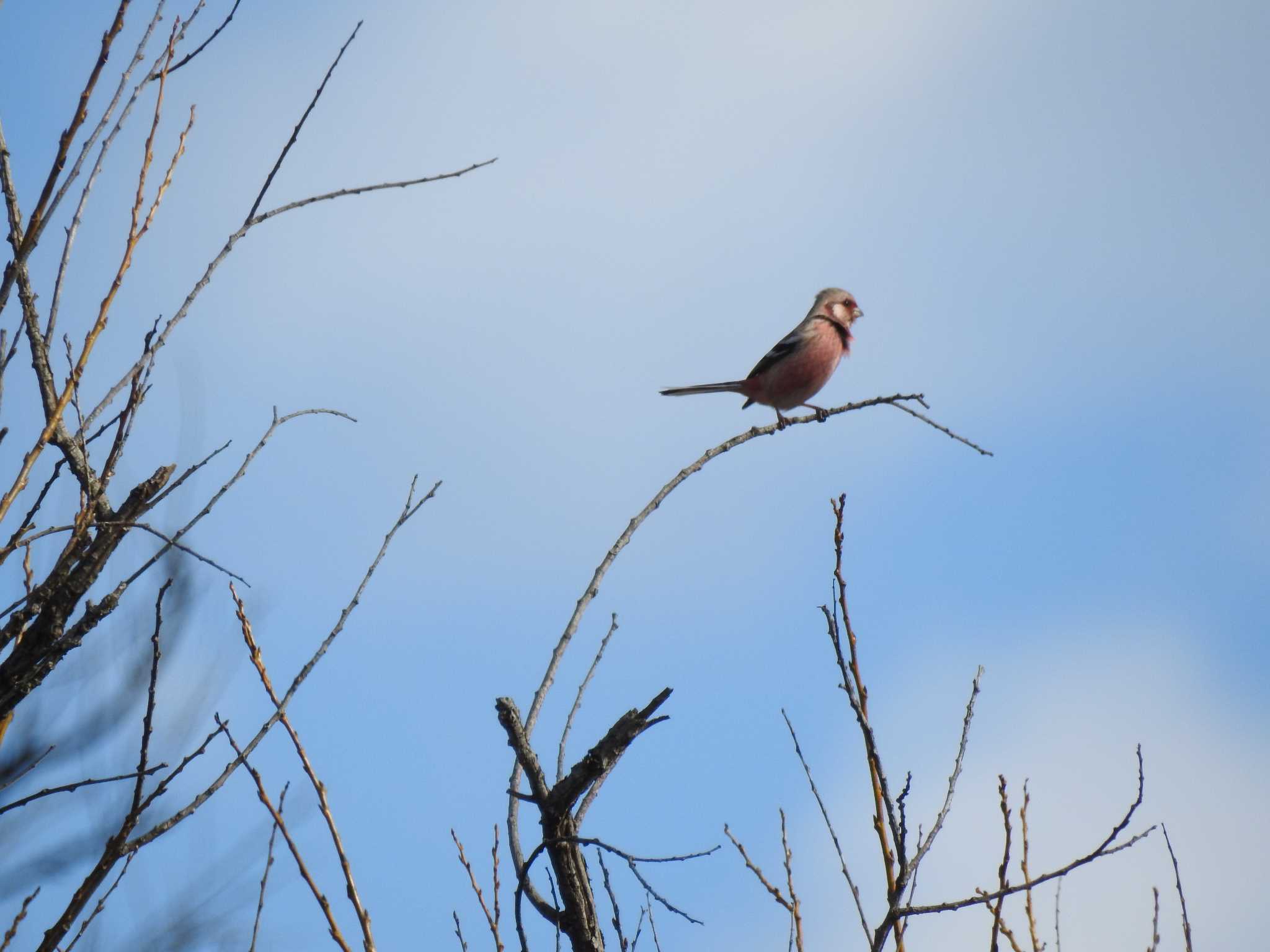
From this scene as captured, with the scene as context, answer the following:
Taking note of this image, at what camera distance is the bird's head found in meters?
10.4

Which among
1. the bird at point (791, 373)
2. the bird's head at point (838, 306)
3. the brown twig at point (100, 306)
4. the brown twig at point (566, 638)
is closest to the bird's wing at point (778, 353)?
the bird at point (791, 373)

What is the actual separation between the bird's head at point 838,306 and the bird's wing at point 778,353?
0.84 m

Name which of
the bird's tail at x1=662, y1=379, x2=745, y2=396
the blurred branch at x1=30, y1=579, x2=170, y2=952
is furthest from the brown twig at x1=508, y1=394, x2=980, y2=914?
the bird's tail at x1=662, y1=379, x2=745, y2=396

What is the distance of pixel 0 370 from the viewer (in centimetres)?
258

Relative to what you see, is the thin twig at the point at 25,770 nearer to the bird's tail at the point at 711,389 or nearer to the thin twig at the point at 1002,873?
the thin twig at the point at 1002,873

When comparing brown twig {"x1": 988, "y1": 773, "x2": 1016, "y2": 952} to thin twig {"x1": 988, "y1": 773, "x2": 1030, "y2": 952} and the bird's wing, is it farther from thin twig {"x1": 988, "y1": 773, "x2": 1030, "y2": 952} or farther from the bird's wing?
the bird's wing

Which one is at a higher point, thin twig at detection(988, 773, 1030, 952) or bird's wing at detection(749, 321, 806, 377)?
bird's wing at detection(749, 321, 806, 377)

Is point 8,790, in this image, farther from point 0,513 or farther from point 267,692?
point 0,513

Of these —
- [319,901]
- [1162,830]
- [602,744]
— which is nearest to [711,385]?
[1162,830]

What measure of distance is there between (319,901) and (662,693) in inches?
34.2

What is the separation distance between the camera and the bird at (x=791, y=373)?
9.34 m

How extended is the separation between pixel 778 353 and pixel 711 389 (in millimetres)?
659

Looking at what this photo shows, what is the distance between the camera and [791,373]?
9.35m

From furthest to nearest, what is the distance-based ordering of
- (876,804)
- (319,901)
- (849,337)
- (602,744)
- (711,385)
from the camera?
(849,337)
(711,385)
(876,804)
(602,744)
(319,901)
